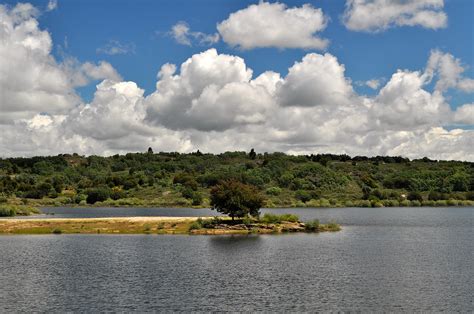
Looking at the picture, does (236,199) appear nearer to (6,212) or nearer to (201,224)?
(201,224)

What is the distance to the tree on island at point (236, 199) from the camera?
5020 inches

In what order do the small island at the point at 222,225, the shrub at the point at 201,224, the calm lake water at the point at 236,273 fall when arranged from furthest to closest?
1. the shrub at the point at 201,224
2. the small island at the point at 222,225
3. the calm lake water at the point at 236,273

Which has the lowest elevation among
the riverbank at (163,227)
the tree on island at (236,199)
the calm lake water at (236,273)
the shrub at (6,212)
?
the calm lake water at (236,273)

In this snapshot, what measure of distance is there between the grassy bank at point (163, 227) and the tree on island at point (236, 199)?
3.16 m

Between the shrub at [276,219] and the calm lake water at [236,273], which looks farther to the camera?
the shrub at [276,219]

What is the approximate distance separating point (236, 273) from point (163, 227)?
60.3 meters

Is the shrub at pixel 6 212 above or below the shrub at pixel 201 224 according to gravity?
above

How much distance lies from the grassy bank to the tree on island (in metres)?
3.16

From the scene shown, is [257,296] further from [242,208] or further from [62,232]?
[62,232]

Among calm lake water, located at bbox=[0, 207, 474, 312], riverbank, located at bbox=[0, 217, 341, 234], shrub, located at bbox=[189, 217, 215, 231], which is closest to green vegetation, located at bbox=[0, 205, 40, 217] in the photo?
riverbank, located at bbox=[0, 217, 341, 234]

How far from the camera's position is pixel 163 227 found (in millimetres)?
132500

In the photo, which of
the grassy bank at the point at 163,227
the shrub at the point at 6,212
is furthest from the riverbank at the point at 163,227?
the shrub at the point at 6,212

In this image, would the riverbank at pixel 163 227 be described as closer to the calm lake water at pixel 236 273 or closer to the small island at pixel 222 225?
the small island at pixel 222 225

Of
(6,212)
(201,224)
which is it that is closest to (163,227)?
(201,224)
